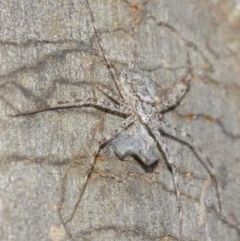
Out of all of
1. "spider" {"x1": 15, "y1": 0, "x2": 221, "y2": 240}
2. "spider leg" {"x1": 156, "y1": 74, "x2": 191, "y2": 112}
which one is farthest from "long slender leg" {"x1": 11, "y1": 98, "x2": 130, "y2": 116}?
"spider leg" {"x1": 156, "y1": 74, "x2": 191, "y2": 112}

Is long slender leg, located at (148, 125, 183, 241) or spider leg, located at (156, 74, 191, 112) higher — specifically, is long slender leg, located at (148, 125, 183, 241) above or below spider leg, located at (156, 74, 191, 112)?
below

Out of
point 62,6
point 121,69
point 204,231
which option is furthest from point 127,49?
point 204,231

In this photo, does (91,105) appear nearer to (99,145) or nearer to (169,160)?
(99,145)

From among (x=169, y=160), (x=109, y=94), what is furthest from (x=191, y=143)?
(x=109, y=94)

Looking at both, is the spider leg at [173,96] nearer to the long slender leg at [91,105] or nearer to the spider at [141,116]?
the spider at [141,116]

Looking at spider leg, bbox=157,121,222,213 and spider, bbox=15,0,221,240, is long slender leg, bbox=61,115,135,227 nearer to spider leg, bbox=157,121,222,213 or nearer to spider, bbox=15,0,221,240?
spider, bbox=15,0,221,240

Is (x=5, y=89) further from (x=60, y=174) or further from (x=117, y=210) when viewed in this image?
(x=117, y=210)

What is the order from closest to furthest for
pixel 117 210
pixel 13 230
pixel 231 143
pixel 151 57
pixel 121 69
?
1. pixel 13 230
2. pixel 117 210
3. pixel 121 69
4. pixel 151 57
5. pixel 231 143
